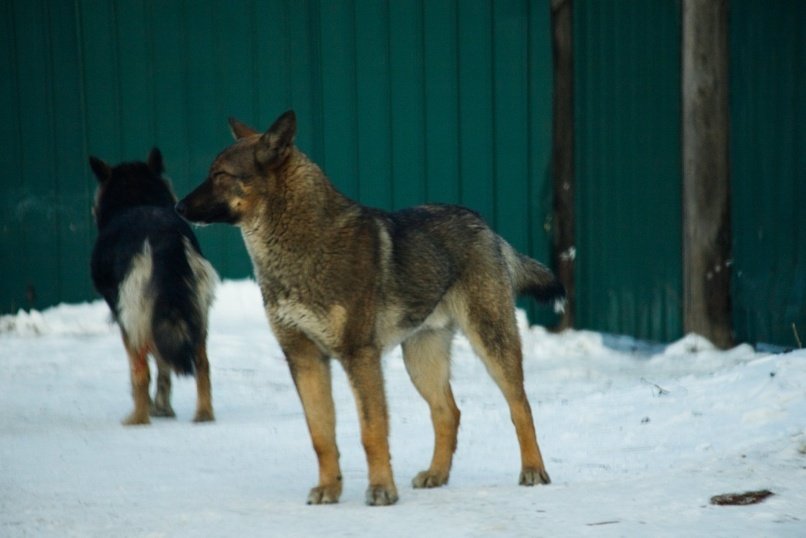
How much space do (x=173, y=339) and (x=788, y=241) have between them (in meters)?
4.57

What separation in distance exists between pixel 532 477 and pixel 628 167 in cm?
499

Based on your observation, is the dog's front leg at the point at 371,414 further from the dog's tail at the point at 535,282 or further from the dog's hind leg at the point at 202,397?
the dog's hind leg at the point at 202,397

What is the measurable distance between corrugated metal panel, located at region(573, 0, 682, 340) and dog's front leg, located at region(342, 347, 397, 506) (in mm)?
4973

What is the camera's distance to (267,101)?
36.3ft

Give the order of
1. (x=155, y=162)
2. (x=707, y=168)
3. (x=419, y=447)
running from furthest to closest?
(x=707, y=168) → (x=155, y=162) → (x=419, y=447)

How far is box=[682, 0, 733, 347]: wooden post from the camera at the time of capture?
949cm

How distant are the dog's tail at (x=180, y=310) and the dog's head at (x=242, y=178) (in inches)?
79.5

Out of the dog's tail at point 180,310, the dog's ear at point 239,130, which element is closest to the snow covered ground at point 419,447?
the dog's tail at point 180,310

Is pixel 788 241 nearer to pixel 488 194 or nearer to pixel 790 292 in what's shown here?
pixel 790 292

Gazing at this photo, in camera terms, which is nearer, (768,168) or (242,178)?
(242,178)

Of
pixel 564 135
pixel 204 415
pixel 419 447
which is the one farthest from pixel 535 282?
pixel 564 135

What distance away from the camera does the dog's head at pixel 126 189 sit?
8.55 meters

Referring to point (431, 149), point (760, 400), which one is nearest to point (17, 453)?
point (760, 400)

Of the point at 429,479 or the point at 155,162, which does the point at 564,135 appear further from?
the point at 429,479
